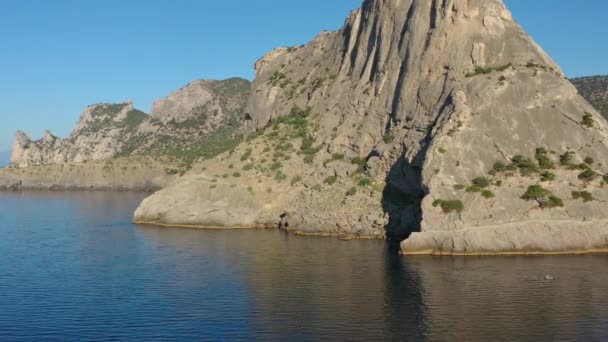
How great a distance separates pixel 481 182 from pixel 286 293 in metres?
31.6

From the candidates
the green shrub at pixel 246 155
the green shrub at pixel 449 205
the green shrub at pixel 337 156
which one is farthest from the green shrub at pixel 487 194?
the green shrub at pixel 246 155

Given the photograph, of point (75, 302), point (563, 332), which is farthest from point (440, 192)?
point (75, 302)

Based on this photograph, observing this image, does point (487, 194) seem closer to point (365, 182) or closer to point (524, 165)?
point (524, 165)

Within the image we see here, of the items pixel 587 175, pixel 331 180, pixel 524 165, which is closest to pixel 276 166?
pixel 331 180

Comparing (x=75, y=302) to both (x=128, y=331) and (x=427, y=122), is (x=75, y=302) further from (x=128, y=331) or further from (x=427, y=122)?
(x=427, y=122)

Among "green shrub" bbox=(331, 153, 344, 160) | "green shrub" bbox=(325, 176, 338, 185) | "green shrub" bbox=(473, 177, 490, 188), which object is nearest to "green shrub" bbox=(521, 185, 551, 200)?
"green shrub" bbox=(473, 177, 490, 188)

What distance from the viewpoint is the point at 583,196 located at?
219 ft

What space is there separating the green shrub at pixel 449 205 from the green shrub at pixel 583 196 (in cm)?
1226

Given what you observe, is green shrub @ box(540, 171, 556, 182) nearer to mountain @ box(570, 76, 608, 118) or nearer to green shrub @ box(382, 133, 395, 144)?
green shrub @ box(382, 133, 395, 144)

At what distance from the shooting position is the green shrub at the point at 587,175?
68.6 m

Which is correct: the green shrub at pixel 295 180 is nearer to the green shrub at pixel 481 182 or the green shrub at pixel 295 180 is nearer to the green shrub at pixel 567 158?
the green shrub at pixel 481 182

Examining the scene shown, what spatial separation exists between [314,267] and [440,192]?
19316 mm

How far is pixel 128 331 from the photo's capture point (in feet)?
123

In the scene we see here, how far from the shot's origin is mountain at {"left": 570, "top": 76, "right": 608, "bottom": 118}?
130 metres
